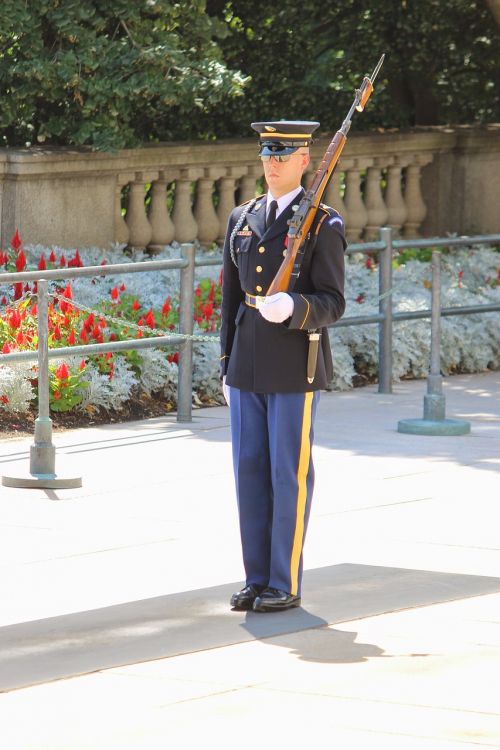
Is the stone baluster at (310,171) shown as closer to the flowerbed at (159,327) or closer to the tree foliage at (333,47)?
the tree foliage at (333,47)

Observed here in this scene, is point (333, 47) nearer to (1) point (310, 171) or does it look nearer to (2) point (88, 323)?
(1) point (310, 171)

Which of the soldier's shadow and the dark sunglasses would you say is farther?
the dark sunglasses

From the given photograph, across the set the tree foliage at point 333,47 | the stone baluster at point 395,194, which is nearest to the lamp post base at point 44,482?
the tree foliage at point 333,47

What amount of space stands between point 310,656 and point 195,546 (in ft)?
6.48

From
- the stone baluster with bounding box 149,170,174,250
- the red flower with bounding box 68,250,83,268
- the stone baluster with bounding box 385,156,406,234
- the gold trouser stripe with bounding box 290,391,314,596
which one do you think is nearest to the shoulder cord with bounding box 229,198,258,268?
the gold trouser stripe with bounding box 290,391,314,596

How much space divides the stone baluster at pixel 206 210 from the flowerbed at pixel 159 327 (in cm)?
78

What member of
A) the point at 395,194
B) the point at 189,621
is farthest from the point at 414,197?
the point at 189,621

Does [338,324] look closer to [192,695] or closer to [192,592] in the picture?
[192,592]

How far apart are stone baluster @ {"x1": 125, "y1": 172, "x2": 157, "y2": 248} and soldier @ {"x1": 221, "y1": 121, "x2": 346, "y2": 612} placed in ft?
28.5

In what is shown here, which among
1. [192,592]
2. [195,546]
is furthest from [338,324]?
[192,592]

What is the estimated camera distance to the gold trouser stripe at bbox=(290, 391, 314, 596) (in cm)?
704

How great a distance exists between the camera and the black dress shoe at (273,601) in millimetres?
7000

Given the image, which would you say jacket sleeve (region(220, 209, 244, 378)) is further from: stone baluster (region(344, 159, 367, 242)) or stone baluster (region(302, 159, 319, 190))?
stone baluster (region(344, 159, 367, 242))

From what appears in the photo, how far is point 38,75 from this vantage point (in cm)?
1416
